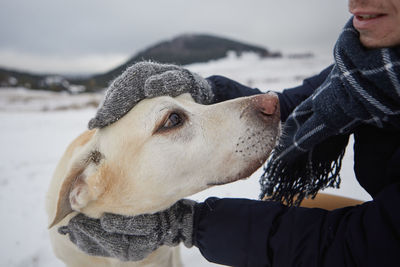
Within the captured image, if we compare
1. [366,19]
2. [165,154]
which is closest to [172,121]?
[165,154]

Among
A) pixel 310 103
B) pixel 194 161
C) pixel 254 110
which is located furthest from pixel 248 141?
pixel 310 103

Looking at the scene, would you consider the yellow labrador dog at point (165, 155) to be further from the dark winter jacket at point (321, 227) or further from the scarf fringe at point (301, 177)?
the scarf fringe at point (301, 177)

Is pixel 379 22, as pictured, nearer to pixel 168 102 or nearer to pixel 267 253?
pixel 168 102

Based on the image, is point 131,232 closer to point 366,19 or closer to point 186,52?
point 366,19

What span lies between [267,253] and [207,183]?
50cm

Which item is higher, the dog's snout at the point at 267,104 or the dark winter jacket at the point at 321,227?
the dog's snout at the point at 267,104

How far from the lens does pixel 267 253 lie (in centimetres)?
125

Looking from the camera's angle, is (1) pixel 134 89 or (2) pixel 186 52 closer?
(1) pixel 134 89

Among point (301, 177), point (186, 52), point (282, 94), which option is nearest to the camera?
point (301, 177)

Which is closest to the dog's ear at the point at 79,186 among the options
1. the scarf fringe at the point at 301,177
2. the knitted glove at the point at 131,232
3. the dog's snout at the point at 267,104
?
the knitted glove at the point at 131,232

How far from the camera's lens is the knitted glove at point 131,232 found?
1.44 meters

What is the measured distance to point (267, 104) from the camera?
1.35 m

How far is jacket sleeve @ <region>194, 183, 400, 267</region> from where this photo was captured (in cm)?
98

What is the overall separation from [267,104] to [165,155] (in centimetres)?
69
